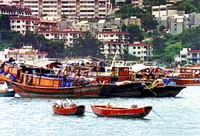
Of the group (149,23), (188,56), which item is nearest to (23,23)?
(149,23)

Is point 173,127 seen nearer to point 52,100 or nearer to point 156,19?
point 52,100

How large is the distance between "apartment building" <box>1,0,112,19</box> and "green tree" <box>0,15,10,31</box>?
25.9 meters

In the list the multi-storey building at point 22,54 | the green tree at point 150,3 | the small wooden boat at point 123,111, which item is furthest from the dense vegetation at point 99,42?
the small wooden boat at point 123,111

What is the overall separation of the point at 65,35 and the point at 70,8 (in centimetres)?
2649

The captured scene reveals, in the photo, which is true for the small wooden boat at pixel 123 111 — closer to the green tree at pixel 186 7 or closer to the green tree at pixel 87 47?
the green tree at pixel 87 47

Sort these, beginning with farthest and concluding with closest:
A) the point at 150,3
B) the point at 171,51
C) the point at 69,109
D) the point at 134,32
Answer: the point at 150,3 → the point at 134,32 → the point at 171,51 → the point at 69,109

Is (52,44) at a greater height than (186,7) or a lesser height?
lesser

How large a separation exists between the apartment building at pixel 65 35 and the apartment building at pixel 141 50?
8.29m

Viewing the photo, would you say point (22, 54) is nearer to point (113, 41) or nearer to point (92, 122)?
point (113, 41)

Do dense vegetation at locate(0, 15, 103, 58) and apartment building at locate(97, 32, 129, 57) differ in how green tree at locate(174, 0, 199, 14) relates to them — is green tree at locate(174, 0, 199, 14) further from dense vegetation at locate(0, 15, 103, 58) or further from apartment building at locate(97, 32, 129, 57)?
dense vegetation at locate(0, 15, 103, 58)

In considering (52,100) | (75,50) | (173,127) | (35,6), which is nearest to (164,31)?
(75,50)

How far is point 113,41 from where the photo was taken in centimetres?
16000

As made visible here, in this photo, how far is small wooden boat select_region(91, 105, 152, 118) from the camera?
197 feet

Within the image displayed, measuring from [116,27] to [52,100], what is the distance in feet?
297
